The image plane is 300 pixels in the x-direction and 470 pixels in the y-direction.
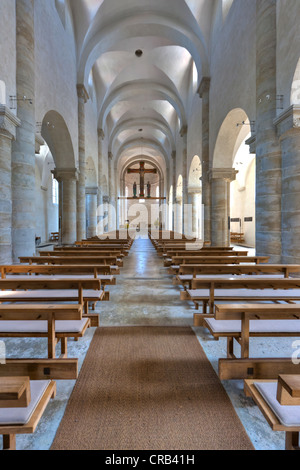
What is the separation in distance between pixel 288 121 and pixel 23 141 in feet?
18.8

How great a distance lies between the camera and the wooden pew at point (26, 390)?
115 cm

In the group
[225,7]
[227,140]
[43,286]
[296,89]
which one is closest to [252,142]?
[296,89]

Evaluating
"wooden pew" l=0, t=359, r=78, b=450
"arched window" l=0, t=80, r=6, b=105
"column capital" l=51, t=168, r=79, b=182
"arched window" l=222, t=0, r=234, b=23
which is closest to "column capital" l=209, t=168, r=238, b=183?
"arched window" l=222, t=0, r=234, b=23

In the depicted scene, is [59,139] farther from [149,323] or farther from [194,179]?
[149,323]

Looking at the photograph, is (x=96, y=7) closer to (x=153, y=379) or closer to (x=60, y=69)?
(x=60, y=69)

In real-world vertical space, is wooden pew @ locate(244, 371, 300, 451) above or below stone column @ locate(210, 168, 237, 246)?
below

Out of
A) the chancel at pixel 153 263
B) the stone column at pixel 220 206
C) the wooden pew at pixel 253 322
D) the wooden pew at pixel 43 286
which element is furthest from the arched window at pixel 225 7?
the wooden pew at pixel 253 322

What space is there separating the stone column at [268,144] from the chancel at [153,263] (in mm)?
31

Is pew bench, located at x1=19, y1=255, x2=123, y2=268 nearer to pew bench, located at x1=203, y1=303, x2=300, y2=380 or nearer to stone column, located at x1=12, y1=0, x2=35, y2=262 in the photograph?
stone column, located at x1=12, y1=0, x2=35, y2=262

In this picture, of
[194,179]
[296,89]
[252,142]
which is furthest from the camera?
[194,179]

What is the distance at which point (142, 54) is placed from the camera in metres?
15.6

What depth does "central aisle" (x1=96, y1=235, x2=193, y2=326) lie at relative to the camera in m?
3.67

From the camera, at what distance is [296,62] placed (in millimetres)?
5363

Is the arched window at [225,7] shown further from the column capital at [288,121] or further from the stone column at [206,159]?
the column capital at [288,121]
